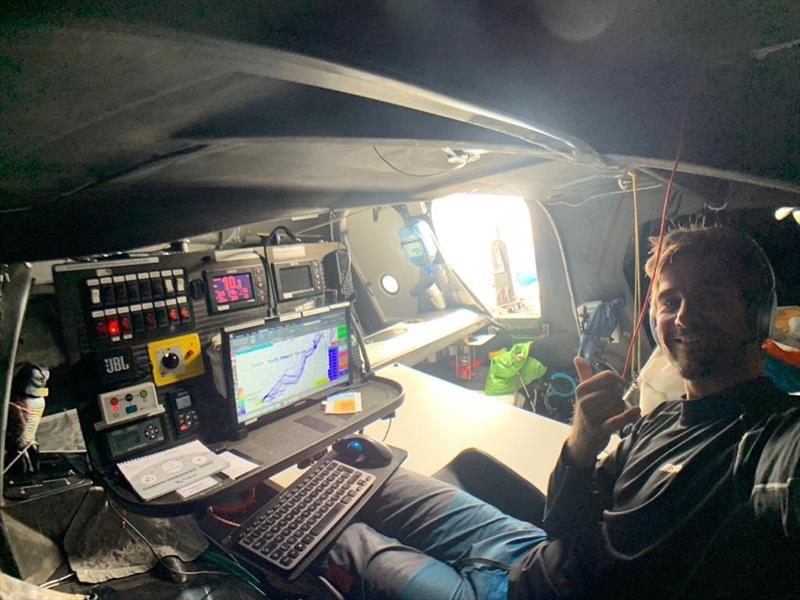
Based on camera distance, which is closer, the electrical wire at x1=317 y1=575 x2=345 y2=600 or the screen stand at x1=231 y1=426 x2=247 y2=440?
the electrical wire at x1=317 y1=575 x2=345 y2=600

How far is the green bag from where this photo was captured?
251cm

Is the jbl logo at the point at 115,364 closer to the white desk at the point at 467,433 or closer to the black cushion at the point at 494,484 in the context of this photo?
the white desk at the point at 467,433

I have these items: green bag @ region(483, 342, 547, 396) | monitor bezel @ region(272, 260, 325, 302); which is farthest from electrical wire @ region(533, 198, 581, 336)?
monitor bezel @ region(272, 260, 325, 302)

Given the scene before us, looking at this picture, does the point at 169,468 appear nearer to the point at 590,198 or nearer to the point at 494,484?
the point at 494,484

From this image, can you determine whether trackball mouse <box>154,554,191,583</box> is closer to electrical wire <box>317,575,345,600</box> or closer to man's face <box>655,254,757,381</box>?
electrical wire <box>317,575,345,600</box>

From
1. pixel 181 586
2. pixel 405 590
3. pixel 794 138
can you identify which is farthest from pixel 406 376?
pixel 794 138

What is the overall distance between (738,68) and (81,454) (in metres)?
1.59

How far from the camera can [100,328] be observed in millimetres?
912

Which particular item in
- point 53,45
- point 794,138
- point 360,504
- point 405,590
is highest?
point 53,45

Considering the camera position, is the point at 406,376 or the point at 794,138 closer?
the point at 794,138

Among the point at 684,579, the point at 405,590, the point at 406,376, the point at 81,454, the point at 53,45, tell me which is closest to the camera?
the point at 53,45

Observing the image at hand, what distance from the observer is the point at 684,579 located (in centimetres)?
75

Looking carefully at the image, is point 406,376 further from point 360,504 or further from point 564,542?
point 564,542

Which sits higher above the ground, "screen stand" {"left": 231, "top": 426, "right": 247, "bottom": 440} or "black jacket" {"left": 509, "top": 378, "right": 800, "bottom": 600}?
"screen stand" {"left": 231, "top": 426, "right": 247, "bottom": 440}
